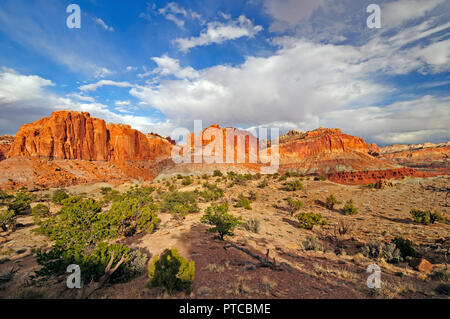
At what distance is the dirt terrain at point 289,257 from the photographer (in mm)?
4898

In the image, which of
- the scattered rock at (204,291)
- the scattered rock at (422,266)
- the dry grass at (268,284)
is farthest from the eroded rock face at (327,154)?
the scattered rock at (204,291)

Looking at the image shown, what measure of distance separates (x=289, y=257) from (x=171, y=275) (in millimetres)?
5440

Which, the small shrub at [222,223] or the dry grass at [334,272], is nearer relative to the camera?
the dry grass at [334,272]

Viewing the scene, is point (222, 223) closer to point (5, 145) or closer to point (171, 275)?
point (171, 275)

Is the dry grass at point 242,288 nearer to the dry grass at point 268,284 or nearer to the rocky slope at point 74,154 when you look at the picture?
the dry grass at point 268,284

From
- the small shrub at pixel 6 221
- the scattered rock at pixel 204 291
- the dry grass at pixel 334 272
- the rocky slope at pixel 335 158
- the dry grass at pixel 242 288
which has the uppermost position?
the rocky slope at pixel 335 158

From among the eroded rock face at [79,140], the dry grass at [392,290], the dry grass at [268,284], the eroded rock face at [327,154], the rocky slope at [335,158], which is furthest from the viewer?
the eroded rock face at [327,154]

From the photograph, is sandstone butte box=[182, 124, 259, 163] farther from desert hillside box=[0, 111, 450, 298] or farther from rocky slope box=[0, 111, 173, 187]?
desert hillside box=[0, 111, 450, 298]

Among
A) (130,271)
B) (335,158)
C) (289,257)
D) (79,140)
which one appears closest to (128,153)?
(79,140)

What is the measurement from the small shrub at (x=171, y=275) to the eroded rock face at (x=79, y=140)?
69374 mm

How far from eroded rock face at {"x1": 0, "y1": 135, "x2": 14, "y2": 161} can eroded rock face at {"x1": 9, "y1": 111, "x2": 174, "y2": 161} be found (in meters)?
18.2

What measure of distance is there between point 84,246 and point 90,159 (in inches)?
2807

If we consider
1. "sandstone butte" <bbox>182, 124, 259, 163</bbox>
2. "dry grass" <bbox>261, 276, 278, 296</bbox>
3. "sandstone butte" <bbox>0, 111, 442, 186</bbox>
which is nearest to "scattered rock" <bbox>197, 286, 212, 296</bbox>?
"dry grass" <bbox>261, 276, 278, 296</bbox>

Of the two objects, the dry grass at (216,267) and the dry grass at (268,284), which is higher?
the dry grass at (268,284)
